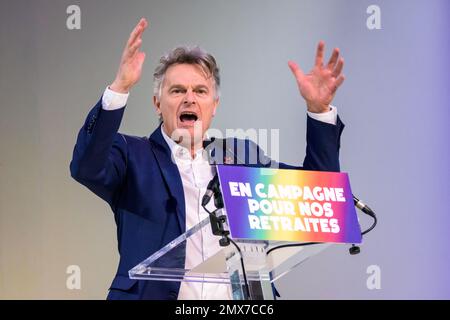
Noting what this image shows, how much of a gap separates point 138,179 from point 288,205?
0.77 m

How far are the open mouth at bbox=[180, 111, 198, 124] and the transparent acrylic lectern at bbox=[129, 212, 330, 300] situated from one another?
0.78 metres

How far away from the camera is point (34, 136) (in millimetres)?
3736

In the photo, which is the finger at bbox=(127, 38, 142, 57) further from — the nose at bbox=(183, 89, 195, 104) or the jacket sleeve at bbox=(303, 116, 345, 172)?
the jacket sleeve at bbox=(303, 116, 345, 172)

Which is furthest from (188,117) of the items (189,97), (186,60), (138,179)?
(138,179)

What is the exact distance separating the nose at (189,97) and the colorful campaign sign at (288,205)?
87 centimetres

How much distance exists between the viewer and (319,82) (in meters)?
2.64

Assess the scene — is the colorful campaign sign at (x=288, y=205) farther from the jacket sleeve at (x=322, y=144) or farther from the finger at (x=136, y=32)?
the jacket sleeve at (x=322, y=144)

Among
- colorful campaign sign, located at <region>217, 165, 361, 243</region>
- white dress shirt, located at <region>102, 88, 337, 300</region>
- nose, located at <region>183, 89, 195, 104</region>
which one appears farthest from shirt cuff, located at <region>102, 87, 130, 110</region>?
colorful campaign sign, located at <region>217, 165, 361, 243</region>

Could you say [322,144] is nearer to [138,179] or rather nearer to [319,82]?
[319,82]

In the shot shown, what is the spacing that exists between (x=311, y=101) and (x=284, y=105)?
3.65ft

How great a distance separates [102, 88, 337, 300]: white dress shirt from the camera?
227 centimetres
